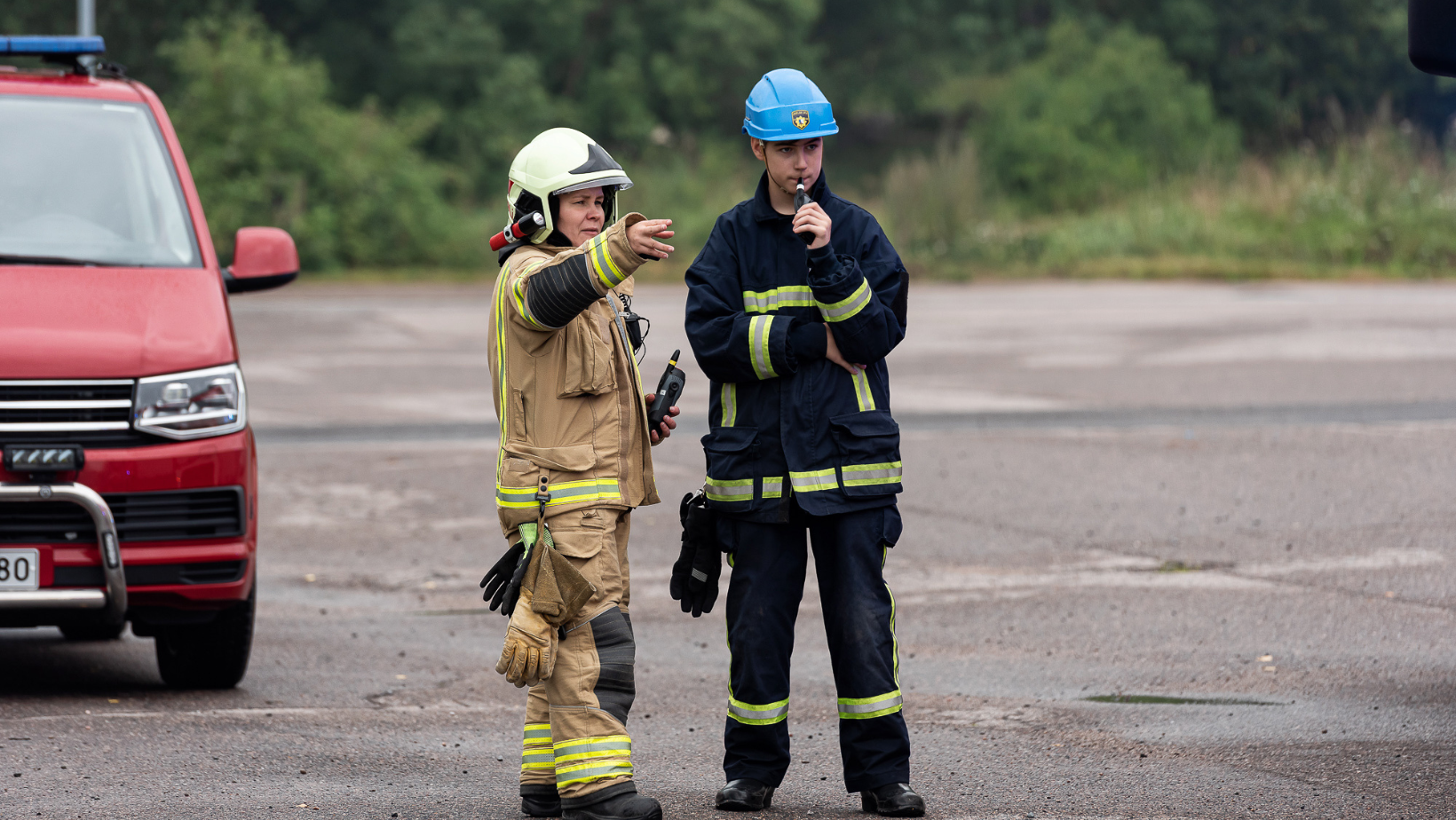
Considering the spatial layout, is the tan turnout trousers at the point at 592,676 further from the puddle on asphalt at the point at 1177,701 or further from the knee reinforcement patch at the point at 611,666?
the puddle on asphalt at the point at 1177,701

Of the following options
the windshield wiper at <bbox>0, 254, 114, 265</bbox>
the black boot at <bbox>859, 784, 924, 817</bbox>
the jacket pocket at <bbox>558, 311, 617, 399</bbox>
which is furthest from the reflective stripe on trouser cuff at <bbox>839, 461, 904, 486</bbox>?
the windshield wiper at <bbox>0, 254, 114, 265</bbox>

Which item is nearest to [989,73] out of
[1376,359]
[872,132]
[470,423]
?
[872,132]

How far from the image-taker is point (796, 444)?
4582 mm

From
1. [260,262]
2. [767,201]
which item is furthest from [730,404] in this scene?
[260,262]

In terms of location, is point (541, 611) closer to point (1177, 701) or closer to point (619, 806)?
point (619, 806)

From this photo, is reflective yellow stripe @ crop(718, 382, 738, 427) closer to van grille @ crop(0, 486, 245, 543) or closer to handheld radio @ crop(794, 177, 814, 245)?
handheld radio @ crop(794, 177, 814, 245)

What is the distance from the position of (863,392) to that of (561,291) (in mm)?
890

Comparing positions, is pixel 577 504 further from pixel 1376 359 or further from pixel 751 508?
pixel 1376 359

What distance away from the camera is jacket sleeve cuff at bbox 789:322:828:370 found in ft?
14.9

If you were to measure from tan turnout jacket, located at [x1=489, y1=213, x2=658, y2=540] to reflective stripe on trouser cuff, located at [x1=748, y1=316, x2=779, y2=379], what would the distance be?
1.16ft

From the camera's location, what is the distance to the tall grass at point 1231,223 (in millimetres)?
27969

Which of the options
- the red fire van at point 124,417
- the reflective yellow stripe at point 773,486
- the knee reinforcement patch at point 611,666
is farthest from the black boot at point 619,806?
the red fire van at point 124,417

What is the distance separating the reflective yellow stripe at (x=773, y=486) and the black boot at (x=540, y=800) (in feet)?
3.17

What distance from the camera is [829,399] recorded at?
460 cm
